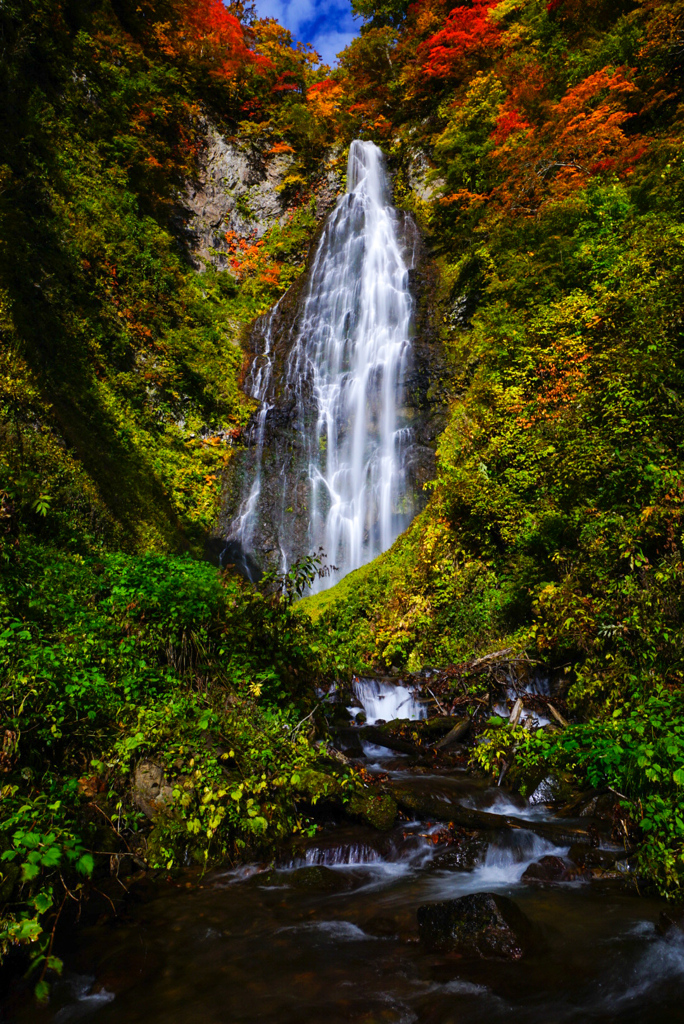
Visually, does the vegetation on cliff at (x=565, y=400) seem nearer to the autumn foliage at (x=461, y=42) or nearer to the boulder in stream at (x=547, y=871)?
the autumn foliage at (x=461, y=42)

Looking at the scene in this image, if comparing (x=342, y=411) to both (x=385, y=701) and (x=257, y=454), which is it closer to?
(x=257, y=454)

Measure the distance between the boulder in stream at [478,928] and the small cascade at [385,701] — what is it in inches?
172

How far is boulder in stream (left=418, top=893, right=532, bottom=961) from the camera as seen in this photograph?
3.39 meters

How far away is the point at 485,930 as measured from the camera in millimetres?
3459

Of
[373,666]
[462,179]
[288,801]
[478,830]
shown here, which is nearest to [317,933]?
[288,801]

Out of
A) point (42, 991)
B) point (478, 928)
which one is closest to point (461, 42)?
point (478, 928)

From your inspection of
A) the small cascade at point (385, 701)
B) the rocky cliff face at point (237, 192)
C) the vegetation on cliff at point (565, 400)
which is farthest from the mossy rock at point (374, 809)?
the rocky cliff face at point (237, 192)

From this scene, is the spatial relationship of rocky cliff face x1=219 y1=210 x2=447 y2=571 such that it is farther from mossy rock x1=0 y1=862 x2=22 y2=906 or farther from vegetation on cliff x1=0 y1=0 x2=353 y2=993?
mossy rock x1=0 y1=862 x2=22 y2=906

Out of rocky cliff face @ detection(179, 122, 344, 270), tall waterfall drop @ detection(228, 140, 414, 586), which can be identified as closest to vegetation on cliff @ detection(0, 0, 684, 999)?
rocky cliff face @ detection(179, 122, 344, 270)

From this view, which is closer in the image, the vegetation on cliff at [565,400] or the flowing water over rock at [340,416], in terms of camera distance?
the vegetation on cliff at [565,400]

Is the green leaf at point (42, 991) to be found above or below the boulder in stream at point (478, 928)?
above

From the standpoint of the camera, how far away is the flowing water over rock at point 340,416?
1627 centimetres

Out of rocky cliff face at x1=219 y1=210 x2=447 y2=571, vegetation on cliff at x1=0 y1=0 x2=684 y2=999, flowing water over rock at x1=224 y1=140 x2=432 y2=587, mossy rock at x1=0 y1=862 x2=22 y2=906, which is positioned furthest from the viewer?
flowing water over rock at x1=224 y1=140 x2=432 y2=587

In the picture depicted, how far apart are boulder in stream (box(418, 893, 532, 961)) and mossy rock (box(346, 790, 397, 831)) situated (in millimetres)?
1393
